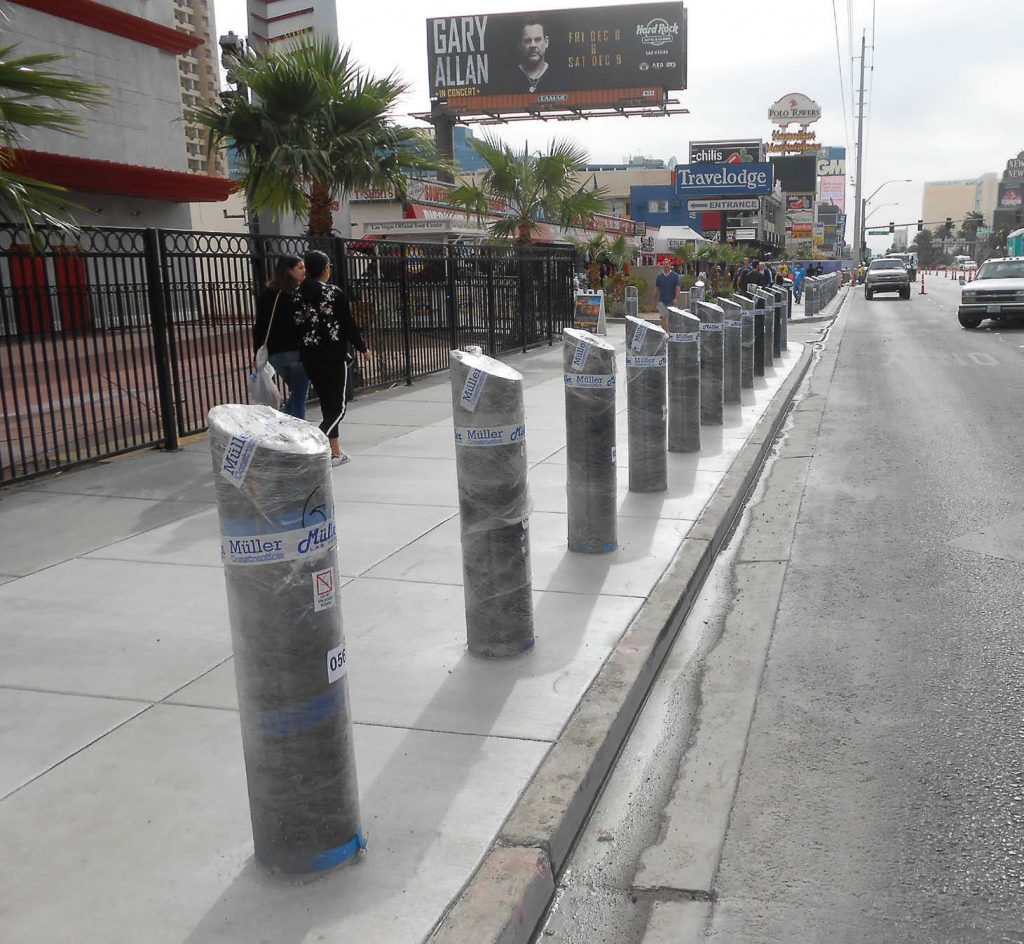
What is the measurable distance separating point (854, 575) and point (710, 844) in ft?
10.6

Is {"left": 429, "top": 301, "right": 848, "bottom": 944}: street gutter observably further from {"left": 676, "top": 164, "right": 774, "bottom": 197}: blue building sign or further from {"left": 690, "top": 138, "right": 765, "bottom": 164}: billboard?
{"left": 690, "top": 138, "right": 765, "bottom": 164}: billboard

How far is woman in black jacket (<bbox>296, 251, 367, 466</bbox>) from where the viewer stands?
9039mm

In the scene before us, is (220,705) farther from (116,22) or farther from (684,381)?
(116,22)

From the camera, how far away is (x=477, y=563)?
4.84 metres

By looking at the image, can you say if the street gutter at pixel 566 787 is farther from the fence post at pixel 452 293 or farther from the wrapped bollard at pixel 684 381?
the fence post at pixel 452 293

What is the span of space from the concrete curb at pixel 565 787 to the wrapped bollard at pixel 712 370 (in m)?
4.78

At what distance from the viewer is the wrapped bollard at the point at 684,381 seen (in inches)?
370

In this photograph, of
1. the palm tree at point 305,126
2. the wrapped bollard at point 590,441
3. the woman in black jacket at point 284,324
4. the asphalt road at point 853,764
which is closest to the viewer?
the asphalt road at point 853,764

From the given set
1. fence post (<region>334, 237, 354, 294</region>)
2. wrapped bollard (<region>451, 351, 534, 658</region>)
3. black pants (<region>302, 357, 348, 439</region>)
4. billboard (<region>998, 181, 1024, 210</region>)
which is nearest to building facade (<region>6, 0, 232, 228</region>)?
fence post (<region>334, 237, 354, 294</region>)

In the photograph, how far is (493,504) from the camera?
4.78m

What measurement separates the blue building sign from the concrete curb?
64.4m

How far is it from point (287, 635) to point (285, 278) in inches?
253

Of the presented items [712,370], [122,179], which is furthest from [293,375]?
[122,179]

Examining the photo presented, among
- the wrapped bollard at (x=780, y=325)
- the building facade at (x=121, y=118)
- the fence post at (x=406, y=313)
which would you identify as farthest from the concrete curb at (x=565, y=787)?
the wrapped bollard at (x=780, y=325)
